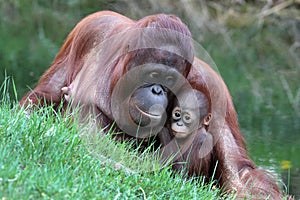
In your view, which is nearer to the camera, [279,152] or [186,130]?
[186,130]

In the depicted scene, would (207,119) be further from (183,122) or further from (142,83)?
(142,83)

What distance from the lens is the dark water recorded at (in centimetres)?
627

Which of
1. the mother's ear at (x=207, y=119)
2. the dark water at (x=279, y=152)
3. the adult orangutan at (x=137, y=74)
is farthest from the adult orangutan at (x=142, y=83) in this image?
the dark water at (x=279, y=152)

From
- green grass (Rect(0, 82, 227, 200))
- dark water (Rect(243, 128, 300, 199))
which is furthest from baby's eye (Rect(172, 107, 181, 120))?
dark water (Rect(243, 128, 300, 199))

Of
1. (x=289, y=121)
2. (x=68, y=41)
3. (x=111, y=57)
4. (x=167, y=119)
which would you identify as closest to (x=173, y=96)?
(x=167, y=119)

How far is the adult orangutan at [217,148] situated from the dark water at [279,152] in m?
1.16

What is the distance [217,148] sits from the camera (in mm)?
4613

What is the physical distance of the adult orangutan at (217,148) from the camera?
441 cm

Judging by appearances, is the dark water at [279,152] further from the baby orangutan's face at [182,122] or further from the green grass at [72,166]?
the green grass at [72,166]

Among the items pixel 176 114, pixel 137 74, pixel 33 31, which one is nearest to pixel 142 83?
pixel 137 74

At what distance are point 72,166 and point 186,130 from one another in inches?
43.8

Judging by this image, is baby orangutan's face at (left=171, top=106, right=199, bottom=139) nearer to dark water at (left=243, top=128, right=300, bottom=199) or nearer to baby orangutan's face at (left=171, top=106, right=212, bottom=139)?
baby orangutan's face at (left=171, top=106, right=212, bottom=139)

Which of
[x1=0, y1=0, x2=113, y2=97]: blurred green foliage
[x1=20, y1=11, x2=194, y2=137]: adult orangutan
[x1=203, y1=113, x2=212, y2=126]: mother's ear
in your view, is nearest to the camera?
[x1=20, y1=11, x2=194, y2=137]: adult orangutan

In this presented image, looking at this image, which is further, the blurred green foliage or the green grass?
the blurred green foliage
